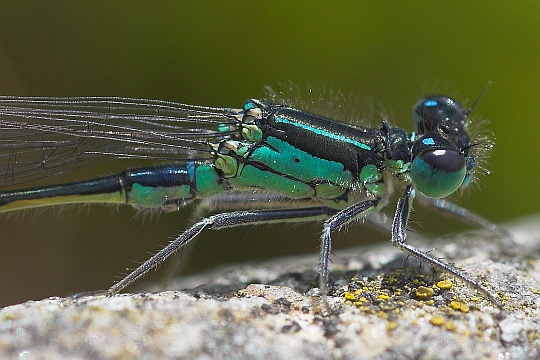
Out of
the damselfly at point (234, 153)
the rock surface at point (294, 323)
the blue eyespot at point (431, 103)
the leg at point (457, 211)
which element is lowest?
the rock surface at point (294, 323)

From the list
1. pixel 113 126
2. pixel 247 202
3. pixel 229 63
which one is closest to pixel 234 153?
pixel 247 202

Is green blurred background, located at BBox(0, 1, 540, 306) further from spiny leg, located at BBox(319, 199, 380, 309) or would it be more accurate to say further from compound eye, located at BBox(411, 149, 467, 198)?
compound eye, located at BBox(411, 149, 467, 198)

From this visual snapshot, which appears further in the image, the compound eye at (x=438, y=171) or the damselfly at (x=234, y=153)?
the damselfly at (x=234, y=153)

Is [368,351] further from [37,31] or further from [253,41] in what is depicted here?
[37,31]

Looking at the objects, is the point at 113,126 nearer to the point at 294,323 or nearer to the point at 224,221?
the point at 224,221

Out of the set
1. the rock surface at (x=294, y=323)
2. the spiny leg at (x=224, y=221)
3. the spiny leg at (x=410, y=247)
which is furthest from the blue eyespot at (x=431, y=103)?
the rock surface at (x=294, y=323)

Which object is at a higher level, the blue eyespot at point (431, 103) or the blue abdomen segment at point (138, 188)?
the blue eyespot at point (431, 103)

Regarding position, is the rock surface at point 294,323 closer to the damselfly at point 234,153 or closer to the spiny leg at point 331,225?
the spiny leg at point 331,225
